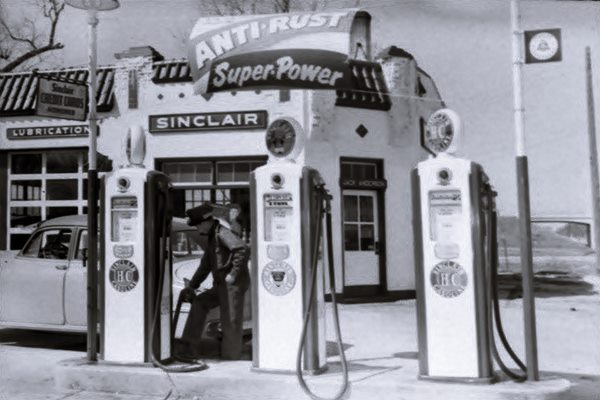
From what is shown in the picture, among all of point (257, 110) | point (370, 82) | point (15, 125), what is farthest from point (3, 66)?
point (370, 82)

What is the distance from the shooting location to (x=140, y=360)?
5.72 m

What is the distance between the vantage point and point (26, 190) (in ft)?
44.8

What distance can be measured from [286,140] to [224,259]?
4.57 ft

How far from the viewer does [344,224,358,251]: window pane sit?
12.3 metres

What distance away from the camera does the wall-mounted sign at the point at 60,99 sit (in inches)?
314

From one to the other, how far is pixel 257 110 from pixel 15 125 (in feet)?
17.2

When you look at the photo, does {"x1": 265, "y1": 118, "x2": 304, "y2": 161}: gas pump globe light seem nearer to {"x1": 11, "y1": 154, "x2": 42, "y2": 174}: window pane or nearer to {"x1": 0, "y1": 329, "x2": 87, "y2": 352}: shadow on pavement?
{"x1": 0, "y1": 329, "x2": 87, "y2": 352}: shadow on pavement

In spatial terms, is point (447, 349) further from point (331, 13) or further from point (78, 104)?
point (78, 104)

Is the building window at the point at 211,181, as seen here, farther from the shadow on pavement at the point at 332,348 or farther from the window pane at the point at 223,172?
the shadow on pavement at the point at 332,348

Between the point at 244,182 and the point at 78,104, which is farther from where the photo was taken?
the point at 244,182

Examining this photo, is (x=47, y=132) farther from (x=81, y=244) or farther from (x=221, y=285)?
(x=221, y=285)

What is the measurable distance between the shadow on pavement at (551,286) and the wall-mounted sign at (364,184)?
3.24 metres

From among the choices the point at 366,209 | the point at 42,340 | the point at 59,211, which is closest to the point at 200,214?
the point at 42,340

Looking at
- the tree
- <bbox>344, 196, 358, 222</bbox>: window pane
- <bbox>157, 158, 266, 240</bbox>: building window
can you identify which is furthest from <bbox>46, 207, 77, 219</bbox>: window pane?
<bbox>344, 196, 358, 222</bbox>: window pane
